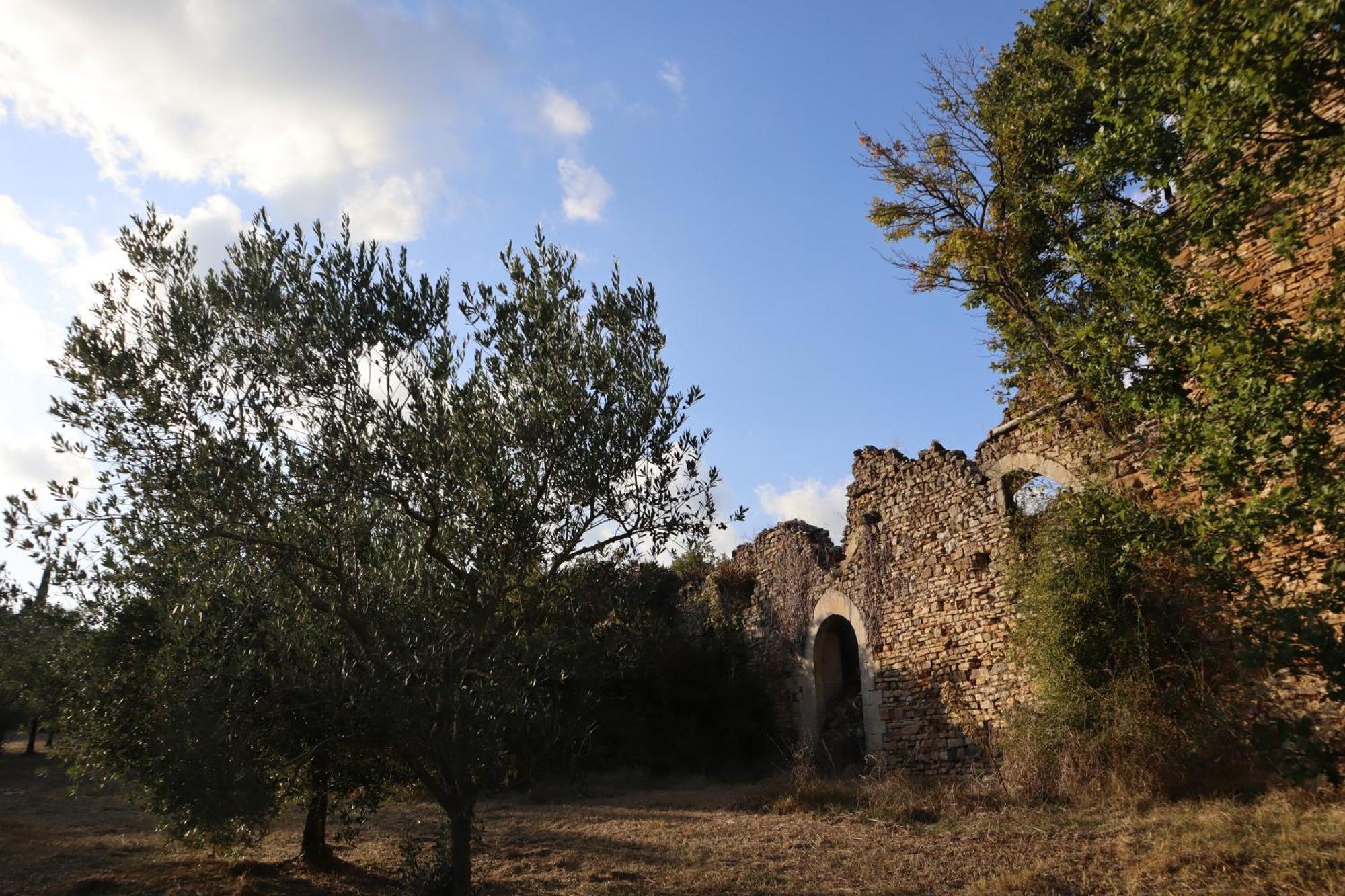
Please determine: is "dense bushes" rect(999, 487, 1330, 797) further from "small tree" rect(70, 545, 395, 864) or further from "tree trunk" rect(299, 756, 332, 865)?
"tree trunk" rect(299, 756, 332, 865)

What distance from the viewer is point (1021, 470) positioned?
11328 millimetres

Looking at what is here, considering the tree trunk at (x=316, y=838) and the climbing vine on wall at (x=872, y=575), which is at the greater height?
the climbing vine on wall at (x=872, y=575)

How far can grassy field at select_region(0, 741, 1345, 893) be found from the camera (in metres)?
5.60

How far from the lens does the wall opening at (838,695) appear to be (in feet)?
46.8

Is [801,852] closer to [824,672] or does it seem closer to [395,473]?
[395,473]

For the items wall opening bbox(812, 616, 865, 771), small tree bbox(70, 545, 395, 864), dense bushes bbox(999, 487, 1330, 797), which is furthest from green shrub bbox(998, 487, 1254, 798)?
small tree bbox(70, 545, 395, 864)

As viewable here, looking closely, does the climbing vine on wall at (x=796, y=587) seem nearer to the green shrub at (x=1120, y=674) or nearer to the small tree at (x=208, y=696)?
the green shrub at (x=1120, y=674)

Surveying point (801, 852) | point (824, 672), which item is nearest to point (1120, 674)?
point (801, 852)

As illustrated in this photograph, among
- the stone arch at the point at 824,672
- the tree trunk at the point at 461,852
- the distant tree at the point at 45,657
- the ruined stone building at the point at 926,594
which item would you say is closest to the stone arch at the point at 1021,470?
the ruined stone building at the point at 926,594

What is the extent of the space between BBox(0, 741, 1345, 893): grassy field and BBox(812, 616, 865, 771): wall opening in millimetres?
3271

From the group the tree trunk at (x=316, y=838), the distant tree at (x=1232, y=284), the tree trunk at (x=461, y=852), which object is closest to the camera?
the distant tree at (x=1232, y=284)

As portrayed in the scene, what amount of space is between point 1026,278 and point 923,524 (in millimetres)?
4087

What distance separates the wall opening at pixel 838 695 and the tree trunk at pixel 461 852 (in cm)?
912

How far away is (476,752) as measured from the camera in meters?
5.37
